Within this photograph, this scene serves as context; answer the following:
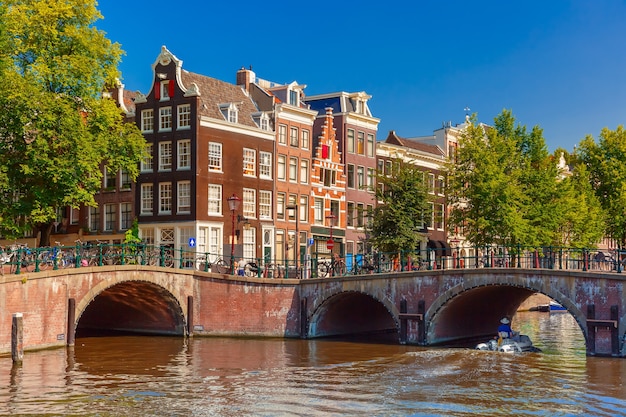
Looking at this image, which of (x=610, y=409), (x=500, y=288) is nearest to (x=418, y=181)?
(x=500, y=288)

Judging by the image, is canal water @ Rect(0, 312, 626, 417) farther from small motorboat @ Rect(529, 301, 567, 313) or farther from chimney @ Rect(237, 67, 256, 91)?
small motorboat @ Rect(529, 301, 567, 313)

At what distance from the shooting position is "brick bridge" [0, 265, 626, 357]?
30.8 m

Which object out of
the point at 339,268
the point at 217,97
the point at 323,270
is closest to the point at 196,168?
Answer: the point at 217,97

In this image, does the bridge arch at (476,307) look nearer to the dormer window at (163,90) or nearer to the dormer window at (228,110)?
the dormer window at (228,110)

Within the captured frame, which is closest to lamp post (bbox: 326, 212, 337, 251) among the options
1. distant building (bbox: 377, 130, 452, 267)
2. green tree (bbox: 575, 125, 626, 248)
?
distant building (bbox: 377, 130, 452, 267)

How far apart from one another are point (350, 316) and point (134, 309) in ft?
30.9

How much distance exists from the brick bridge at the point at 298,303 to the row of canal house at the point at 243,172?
394 cm

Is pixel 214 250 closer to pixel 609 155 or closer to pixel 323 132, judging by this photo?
pixel 323 132

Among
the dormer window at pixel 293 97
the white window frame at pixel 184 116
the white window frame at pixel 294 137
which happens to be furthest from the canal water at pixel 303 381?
the dormer window at pixel 293 97

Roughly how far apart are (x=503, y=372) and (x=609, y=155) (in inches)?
1263

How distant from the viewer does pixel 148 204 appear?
46.1 meters

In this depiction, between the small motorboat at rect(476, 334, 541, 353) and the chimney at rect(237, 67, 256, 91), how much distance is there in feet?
74.9


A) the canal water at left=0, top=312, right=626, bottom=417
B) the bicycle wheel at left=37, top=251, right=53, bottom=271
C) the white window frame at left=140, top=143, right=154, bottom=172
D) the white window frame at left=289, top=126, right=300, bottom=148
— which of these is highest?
the white window frame at left=289, top=126, right=300, bottom=148

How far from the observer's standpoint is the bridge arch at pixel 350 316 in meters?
38.5
